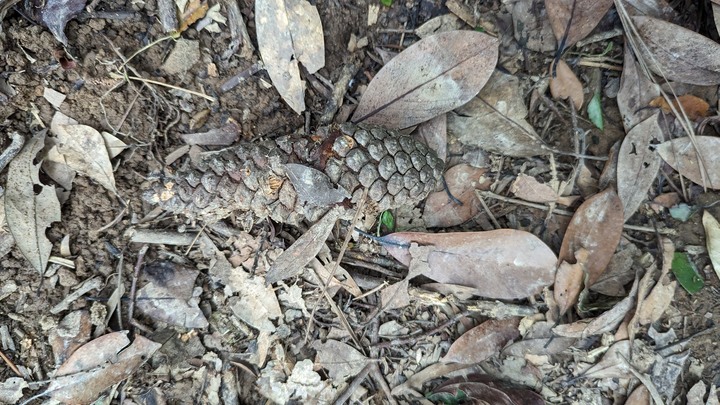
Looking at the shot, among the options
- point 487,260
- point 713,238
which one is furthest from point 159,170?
point 713,238

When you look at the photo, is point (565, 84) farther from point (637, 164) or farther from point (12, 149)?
point (12, 149)

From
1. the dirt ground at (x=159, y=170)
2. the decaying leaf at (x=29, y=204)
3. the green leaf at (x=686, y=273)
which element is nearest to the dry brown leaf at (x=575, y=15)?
the dirt ground at (x=159, y=170)

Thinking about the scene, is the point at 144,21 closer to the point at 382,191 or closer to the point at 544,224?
the point at 382,191

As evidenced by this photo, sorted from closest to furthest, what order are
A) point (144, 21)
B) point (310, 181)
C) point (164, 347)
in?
point (310, 181) → point (144, 21) → point (164, 347)

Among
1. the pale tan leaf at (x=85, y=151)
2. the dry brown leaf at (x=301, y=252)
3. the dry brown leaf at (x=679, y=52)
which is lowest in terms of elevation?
the dry brown leaf at (x=301, y=252)

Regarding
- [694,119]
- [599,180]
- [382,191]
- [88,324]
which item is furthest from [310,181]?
[694,119]

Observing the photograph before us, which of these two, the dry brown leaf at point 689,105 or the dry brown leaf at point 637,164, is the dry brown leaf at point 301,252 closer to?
the dry brown leaf at point 637,164
